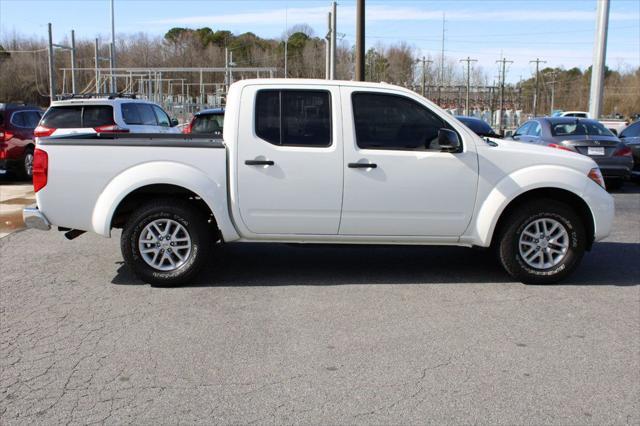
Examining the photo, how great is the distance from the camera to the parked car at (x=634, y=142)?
589 inches

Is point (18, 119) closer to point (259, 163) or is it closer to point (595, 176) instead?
point (259, 163)

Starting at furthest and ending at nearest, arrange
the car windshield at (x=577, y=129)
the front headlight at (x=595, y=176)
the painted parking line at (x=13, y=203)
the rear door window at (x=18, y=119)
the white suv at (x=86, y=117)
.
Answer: the rear door window at (x=18, y=119) < the car windshield at (x=577, y=129) < the white suv at (x=86, y=117) < the painted parking line at (x=13, y=203) < the front headlight at (x=595, y=176)

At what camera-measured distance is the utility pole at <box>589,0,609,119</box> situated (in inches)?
804

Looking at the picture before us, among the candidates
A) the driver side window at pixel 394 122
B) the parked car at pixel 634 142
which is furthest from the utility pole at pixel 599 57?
the driver side window at pixel 394 122

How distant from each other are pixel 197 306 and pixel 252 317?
0.60 metres

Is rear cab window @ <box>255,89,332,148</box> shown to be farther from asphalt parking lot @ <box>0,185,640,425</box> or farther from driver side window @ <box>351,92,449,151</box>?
asphalt parking lot @ <box>0,185,640,425</box>

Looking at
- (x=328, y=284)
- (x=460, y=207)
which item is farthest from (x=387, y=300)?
(x=460, y=207)

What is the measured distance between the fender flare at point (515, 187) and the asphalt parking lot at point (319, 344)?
23.7 inches

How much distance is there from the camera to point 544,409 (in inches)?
148

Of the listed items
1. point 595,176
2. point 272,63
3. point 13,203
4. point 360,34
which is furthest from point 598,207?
point 272,63

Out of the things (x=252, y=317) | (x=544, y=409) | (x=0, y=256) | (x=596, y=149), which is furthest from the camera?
(x=596, y=149)

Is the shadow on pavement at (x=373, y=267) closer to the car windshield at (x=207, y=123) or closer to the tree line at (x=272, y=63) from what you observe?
the car windshield at (x=207, y=123)

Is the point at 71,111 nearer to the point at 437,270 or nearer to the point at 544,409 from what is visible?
the point at 437,270

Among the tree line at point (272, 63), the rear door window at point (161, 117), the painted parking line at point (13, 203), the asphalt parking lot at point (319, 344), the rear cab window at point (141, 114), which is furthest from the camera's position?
the tree line at point (272, 63)
